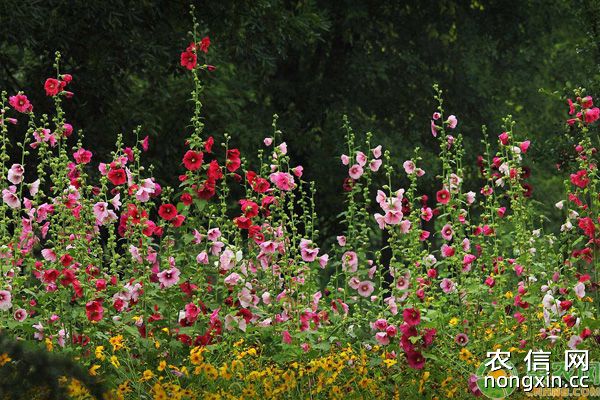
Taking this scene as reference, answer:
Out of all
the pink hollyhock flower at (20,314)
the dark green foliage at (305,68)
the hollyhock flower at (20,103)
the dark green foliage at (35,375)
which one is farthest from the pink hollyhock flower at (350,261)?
the dark green foliage at (305,68)

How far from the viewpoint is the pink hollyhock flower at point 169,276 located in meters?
6.52

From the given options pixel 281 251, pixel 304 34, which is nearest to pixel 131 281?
pixel 281 251

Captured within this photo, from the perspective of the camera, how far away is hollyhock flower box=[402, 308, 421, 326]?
6.32m

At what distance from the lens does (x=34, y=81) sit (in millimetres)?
14273

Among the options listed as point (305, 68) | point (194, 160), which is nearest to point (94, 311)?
point (194, 160)

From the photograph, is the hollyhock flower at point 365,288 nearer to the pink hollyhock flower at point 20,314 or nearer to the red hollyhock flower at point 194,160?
the red hollyhock flower at point 194,160

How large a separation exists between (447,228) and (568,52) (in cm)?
1608

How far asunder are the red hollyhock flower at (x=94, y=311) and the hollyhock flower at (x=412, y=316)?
169 centimetres

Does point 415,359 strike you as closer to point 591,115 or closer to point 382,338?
point 382,338

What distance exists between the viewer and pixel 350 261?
705cm

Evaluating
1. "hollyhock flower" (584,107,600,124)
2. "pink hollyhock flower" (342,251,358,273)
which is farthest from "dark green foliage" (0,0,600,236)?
"hollyhock flower" (584,107,600,124)

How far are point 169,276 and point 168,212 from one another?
416 millimetres

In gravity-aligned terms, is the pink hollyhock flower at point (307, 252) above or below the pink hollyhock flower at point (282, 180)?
below

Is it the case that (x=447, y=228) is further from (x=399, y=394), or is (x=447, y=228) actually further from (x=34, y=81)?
(x=34, y=81)
